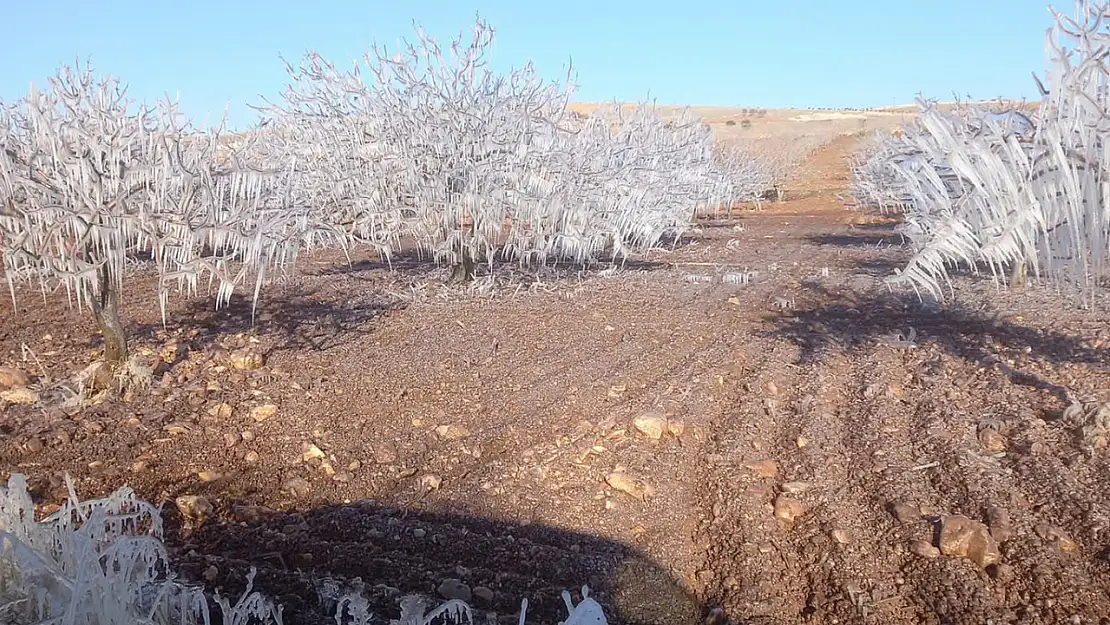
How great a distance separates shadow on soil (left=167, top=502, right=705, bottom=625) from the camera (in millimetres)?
2928

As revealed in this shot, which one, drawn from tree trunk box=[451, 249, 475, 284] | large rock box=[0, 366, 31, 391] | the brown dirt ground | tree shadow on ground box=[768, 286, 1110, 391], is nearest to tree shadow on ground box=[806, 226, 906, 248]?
tree shadow on ground box=[768, 286, 1110, 391]

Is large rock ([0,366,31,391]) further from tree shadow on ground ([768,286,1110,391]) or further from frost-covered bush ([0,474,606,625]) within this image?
tree shadow on ground ([768,286,1110,391])

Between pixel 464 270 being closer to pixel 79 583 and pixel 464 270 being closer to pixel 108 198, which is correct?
pixel 108 198

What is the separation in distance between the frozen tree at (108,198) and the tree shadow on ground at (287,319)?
3.14 feet

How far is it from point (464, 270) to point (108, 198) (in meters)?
4.33

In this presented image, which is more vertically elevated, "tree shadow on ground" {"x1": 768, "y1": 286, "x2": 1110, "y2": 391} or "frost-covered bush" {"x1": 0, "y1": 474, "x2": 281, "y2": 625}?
"frost-covered bush" {"x1": 0, "y1": 474, "x2": 281, "y2": 625}

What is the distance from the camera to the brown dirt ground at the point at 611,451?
10.3 ft

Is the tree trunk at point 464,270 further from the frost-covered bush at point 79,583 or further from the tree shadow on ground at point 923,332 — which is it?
Answer: the frost-covered bush at point 79,583

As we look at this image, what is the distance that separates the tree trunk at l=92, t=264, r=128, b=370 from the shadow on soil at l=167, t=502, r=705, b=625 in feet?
6.45

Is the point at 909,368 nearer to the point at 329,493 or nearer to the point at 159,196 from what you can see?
the point at 329,493

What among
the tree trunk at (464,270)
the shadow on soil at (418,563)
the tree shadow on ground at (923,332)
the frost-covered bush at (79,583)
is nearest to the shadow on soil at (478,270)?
the tree trunk at (464,270)

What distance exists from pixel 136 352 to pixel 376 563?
3.33 meters

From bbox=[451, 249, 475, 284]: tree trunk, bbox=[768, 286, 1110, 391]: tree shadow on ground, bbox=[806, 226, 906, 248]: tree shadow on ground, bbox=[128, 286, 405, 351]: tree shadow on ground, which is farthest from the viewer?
bbox=[806, 226, 906, 248]: tree shadow on ground

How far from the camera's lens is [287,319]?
6.82 meters
